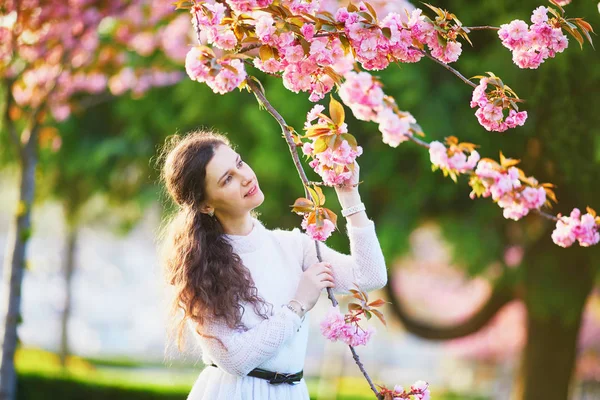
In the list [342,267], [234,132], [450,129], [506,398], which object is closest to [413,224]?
[450,129]

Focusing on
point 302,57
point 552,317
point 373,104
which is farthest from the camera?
point 552,317

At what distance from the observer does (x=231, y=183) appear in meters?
2.06

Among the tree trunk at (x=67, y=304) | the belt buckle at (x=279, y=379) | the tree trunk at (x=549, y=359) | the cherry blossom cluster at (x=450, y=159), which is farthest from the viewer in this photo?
the tree trunk at (x=67, y=304)

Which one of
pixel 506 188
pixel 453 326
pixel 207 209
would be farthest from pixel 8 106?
pixel 453 326

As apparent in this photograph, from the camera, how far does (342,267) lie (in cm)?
212

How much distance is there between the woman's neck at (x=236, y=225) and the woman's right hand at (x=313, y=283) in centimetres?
24

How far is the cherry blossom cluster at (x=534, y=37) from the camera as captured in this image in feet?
6.65

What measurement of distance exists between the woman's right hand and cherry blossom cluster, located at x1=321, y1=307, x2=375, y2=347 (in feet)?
0.50

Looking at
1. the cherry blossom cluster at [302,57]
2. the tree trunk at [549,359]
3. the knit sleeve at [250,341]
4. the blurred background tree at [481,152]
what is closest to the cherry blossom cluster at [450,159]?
the cherry blossom cluster at [302,57]

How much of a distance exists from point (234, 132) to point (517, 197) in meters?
4.12

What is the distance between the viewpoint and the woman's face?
207cm

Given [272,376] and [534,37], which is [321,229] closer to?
[272,376]

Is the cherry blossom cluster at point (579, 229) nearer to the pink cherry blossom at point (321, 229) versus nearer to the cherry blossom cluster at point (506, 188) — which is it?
the cherry blossom cluster at point (506, 188)

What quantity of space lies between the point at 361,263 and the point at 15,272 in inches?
121
